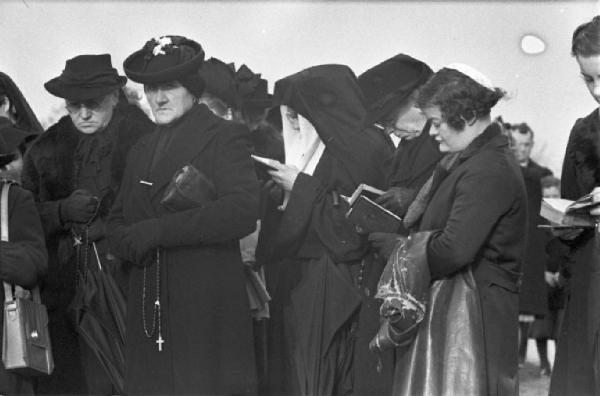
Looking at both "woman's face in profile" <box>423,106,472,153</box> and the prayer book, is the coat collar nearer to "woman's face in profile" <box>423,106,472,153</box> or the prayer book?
the prayer book

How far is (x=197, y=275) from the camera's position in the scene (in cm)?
597

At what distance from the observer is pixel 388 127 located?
22.3 feet

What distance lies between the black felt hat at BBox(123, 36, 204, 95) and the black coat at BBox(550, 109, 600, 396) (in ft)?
6.56

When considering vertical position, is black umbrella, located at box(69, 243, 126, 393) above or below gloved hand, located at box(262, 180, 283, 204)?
below

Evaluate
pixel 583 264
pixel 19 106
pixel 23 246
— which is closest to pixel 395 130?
pixel 583 264

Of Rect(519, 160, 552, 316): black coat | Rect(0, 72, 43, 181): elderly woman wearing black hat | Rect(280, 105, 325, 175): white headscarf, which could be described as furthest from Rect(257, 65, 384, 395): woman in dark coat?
Rect(519, 160, 552, 316): black coat

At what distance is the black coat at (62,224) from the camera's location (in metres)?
6.88

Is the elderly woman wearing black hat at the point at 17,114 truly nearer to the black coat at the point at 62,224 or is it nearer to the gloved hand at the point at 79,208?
the black coat at the point at 62,224

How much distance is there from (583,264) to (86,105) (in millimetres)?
3058

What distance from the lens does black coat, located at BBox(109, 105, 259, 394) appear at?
5.91 meters

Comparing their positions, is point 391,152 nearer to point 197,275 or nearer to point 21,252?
point 197,275

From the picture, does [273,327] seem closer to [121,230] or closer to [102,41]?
[121,230]

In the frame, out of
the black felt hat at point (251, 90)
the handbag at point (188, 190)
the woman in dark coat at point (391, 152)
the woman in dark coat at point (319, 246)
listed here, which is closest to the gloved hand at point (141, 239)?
the handbag at point (188, 190)

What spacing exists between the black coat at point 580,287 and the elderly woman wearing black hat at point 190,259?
1.57 meters
